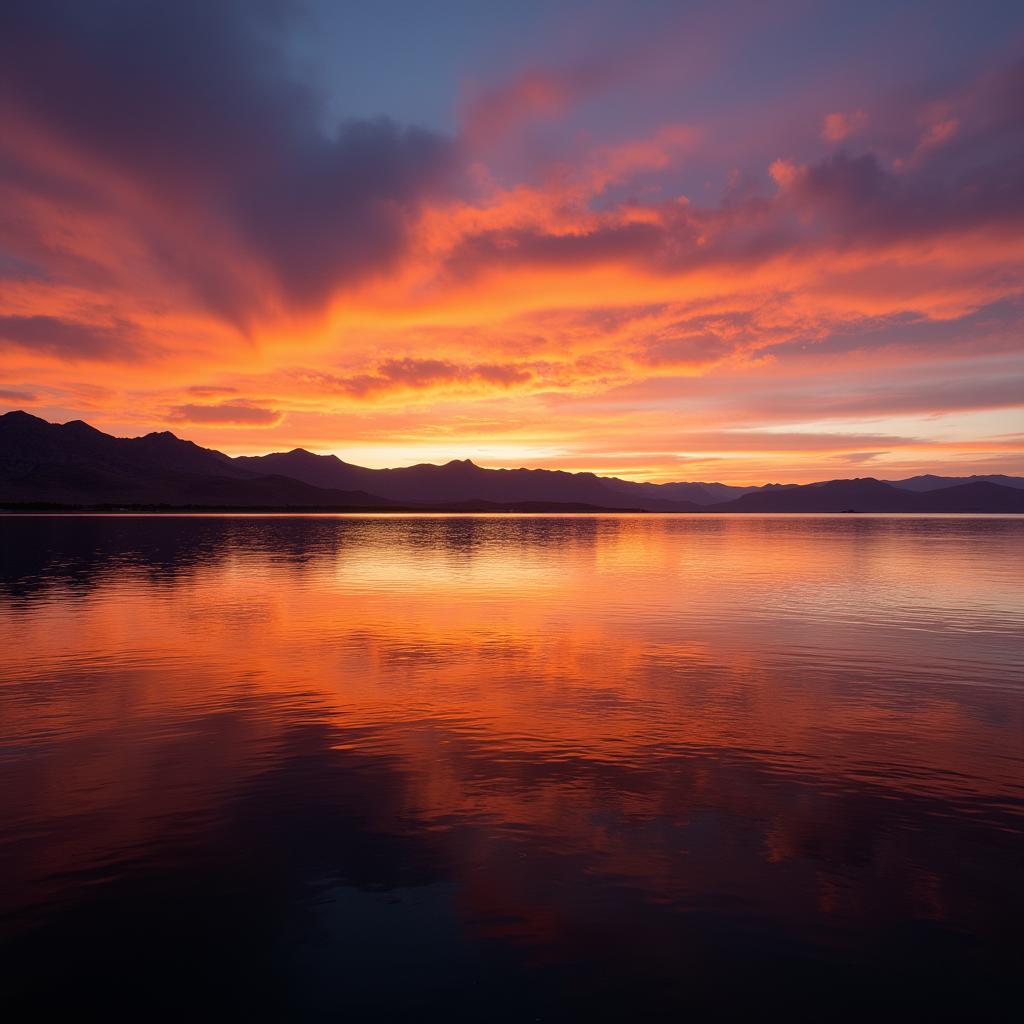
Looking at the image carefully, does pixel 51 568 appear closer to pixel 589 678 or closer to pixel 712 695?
pixel 589 678

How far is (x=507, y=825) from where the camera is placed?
1273cm

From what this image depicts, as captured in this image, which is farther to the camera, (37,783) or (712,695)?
(712,695)

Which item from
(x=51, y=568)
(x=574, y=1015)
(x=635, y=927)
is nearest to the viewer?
(x=574, y=1015)

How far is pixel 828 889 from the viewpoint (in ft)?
35.5

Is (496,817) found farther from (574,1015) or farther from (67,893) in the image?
(67,893)

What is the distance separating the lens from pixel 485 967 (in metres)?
9.10

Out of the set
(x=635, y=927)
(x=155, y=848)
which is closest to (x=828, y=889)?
(x=635, y=927)

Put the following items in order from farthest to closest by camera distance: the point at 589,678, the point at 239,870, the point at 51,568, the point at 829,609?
the point at 51,568
the point at 829,609
the point at 589,678
the point at 239,870

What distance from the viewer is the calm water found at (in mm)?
8930

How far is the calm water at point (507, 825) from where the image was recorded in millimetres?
8930

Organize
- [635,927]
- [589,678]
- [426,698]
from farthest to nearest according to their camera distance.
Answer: [589,678] → [426,698] → [635,927]

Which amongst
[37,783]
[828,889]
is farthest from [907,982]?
[37,783]

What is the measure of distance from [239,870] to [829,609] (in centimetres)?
3684

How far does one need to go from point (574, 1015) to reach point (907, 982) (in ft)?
14.2
